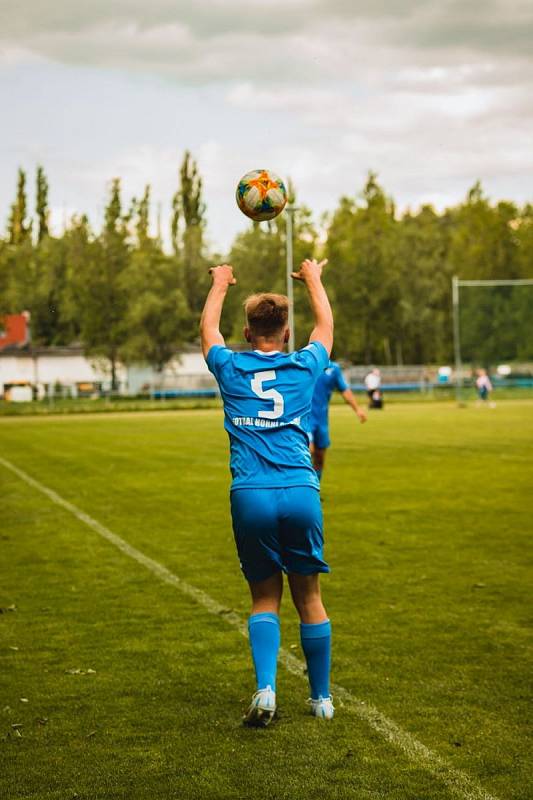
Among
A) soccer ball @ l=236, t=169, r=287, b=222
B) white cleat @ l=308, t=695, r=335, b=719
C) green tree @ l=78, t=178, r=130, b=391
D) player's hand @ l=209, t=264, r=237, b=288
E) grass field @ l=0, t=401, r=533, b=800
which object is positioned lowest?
grass field @ l=0, t=401, r=533, b=800

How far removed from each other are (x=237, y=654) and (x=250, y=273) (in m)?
Result: 79.6

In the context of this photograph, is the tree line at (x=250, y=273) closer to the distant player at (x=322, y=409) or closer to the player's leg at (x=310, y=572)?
the distant player at (x=322, y=409)

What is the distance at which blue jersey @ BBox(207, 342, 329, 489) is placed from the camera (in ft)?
17.2

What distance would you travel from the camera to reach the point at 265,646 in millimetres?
5383

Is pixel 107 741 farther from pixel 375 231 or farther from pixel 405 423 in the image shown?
pixel 375 231

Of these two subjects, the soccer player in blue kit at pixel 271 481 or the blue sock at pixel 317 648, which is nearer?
the soccer player in blue kit at pixel 271 481

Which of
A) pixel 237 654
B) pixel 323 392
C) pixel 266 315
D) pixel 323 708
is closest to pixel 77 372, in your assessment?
pixel 323 392

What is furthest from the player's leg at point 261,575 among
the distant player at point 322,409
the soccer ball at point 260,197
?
the distant player at point 322,409

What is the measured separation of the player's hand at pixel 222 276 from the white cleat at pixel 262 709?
196cm

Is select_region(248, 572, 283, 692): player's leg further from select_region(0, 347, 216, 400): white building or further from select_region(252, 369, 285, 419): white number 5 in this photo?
select_region(0, 347, 216, 400): white building

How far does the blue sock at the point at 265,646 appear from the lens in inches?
210

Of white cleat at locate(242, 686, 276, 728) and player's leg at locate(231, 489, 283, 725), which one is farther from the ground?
player's leg at locate(231, 489, 283, 725)

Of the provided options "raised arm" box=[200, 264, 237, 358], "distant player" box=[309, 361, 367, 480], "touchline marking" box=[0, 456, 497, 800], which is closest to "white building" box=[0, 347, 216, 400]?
"distant player" box=[309, 361, 367, 480]

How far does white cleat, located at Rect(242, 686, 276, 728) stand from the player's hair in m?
1.66
